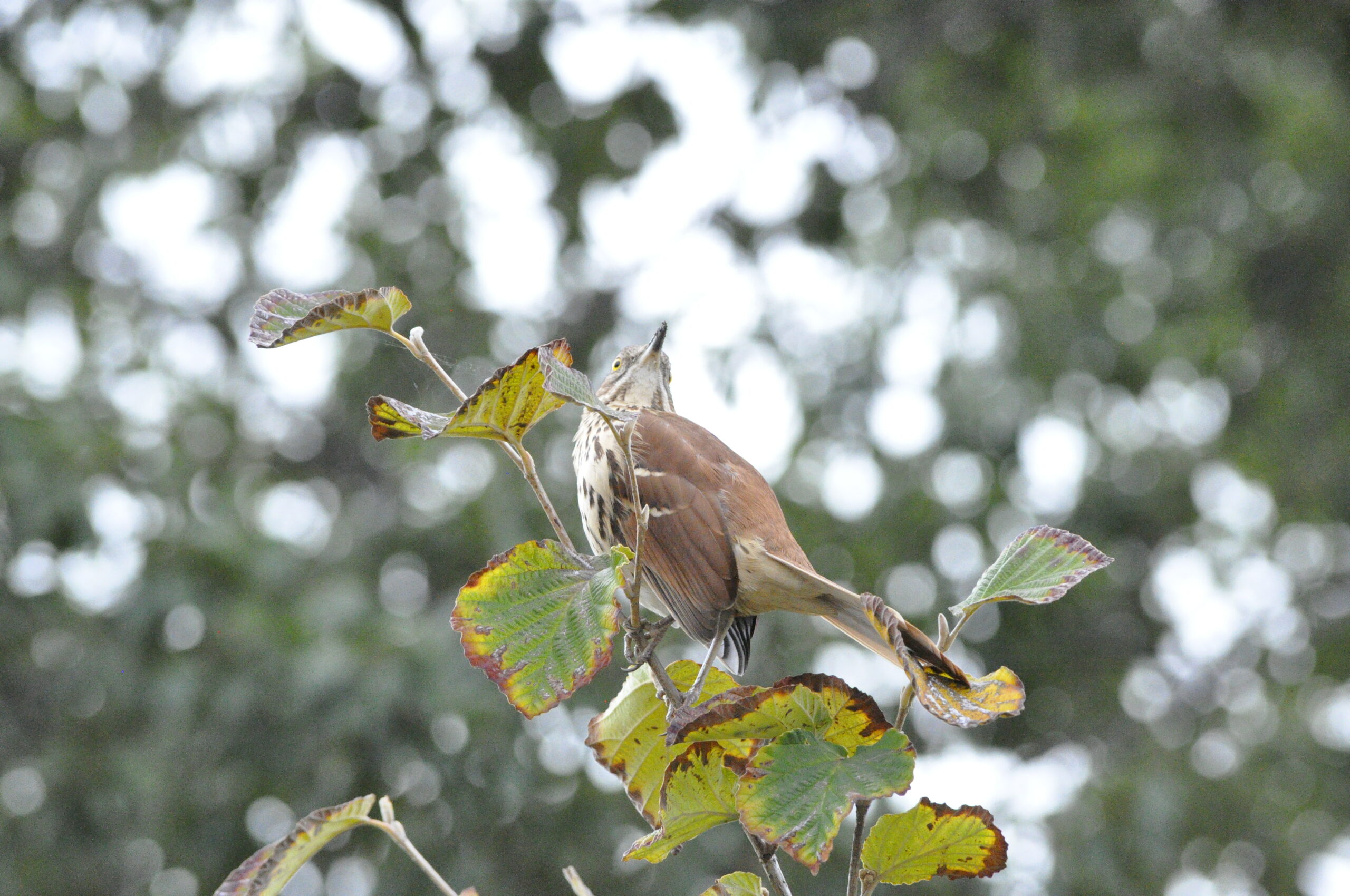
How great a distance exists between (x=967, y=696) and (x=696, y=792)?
0.28 metres

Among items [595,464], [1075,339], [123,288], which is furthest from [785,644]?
[123,288]

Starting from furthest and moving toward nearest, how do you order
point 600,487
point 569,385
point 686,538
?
1. point 600,487
2. point 686,538
3. point 569,385

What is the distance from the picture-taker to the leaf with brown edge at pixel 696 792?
129 centimetres

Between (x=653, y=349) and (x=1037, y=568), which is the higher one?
(x=1037, y=568)

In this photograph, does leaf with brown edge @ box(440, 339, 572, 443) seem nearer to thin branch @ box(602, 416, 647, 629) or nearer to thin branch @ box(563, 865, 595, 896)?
thin branch @ box(602, 416, 647, 629)

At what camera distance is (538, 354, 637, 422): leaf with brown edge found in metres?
1.10

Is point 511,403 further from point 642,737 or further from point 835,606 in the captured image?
point 835,606

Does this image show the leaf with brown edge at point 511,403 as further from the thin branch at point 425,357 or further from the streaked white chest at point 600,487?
the streaked white chest at point 600,487

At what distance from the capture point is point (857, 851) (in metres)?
1.17

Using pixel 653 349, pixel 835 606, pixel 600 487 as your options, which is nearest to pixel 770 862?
pixel 835 606

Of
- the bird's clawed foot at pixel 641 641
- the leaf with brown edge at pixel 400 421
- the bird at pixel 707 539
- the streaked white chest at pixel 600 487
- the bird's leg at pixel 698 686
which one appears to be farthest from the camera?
the streaked white chest at pixel 600 487

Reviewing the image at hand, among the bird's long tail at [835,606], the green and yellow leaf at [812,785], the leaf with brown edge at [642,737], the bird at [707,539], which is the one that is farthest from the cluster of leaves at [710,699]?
the bird at [707,539]

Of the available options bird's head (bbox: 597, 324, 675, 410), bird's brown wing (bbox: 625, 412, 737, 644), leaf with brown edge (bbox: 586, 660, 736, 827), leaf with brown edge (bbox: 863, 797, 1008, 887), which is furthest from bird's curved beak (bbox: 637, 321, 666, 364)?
leaf with brown edge (bbox: 863, 797, 1008, 887)

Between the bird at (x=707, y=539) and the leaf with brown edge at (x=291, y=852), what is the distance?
2.12ft
